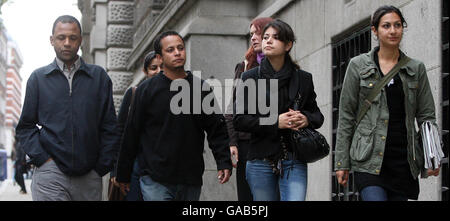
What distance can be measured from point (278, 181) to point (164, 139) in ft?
2.78

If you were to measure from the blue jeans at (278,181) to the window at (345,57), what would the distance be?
3.18 meters

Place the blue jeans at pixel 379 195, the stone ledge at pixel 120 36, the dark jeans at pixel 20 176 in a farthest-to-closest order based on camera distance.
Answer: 1. the dark jeans at pixel 20 176
2. the stone ledge at pixel 120 36
3. the blue jeans at pixel 379 195

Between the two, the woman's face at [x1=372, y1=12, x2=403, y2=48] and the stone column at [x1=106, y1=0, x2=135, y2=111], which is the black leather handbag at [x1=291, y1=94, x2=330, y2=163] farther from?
the stone column at [x1=106, y1=0, x2=135, y2=111]

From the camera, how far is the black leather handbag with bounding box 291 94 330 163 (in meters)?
6.16

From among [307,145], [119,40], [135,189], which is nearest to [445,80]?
[307,145]

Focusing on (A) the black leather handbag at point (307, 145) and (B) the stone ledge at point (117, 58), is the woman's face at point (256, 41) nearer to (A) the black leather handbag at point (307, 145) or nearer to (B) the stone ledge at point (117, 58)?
(A) the black leather handbag at point (307, 145)

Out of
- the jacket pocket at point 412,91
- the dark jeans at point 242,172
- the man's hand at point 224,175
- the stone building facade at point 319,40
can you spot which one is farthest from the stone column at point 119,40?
the jacket pocket at point 412,91

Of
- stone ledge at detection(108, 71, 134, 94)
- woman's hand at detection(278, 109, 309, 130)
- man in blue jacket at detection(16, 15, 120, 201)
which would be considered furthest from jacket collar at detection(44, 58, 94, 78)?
stone ledge at detection(108, 71, 134, 94)

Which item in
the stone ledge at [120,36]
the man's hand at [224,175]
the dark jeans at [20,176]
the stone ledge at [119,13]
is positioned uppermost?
the stone ledge at [119,13]

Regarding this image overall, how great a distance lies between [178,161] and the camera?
6484 millimetres

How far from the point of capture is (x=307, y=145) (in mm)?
6156

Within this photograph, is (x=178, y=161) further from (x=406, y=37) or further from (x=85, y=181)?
(x=406, y=37)

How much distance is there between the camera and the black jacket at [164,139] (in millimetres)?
6477

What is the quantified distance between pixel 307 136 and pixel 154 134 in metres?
1.11
